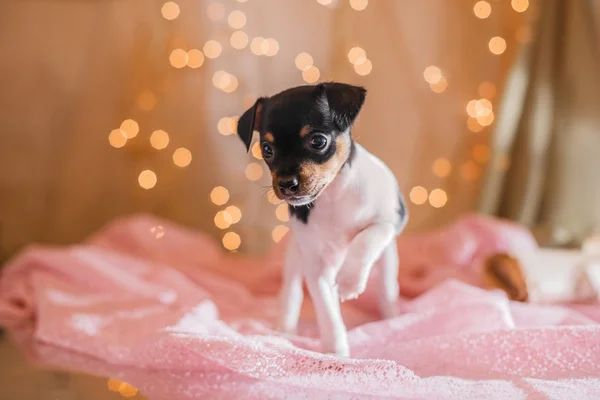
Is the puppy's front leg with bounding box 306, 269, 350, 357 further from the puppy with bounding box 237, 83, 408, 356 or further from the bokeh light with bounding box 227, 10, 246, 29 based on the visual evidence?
the bokeh light with bounding box 227, 10, 246, 29

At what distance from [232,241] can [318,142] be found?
143cm

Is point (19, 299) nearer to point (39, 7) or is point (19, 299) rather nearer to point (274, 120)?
point (274, 120)

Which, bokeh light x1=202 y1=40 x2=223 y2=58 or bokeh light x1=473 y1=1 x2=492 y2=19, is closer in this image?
bokeh light x1=473 y1=1 x2=492 y2=19

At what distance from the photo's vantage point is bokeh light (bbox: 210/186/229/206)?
2.34 meters

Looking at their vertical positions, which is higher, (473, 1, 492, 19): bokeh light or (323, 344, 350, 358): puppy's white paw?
(473, 1, 492, 19): bokeh light

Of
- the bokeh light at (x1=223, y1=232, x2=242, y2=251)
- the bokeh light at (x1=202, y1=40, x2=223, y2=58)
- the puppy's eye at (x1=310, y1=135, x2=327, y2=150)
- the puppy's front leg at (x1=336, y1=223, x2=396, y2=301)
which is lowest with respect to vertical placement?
the bokeh light at (x1=223, y1=232, x2=242, y2=251)

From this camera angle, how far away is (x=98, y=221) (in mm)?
2361

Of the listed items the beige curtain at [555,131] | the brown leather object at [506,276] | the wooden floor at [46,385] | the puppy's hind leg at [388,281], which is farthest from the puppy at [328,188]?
the beige curtain at [555,131]

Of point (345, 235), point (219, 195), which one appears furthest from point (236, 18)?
point (345, 235)

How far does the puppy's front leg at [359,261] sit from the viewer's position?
3.40ft

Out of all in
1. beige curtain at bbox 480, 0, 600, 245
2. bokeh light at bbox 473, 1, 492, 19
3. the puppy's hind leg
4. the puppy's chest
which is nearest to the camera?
the puppy's chest

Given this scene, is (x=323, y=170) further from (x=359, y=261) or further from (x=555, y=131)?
(x=555, y=131)

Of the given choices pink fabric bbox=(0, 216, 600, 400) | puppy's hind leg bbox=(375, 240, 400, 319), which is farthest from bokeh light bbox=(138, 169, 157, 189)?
puppy's hind leg bbox=(375, 240, 400, 319)

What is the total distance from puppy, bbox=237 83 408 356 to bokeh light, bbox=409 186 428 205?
1064mm
